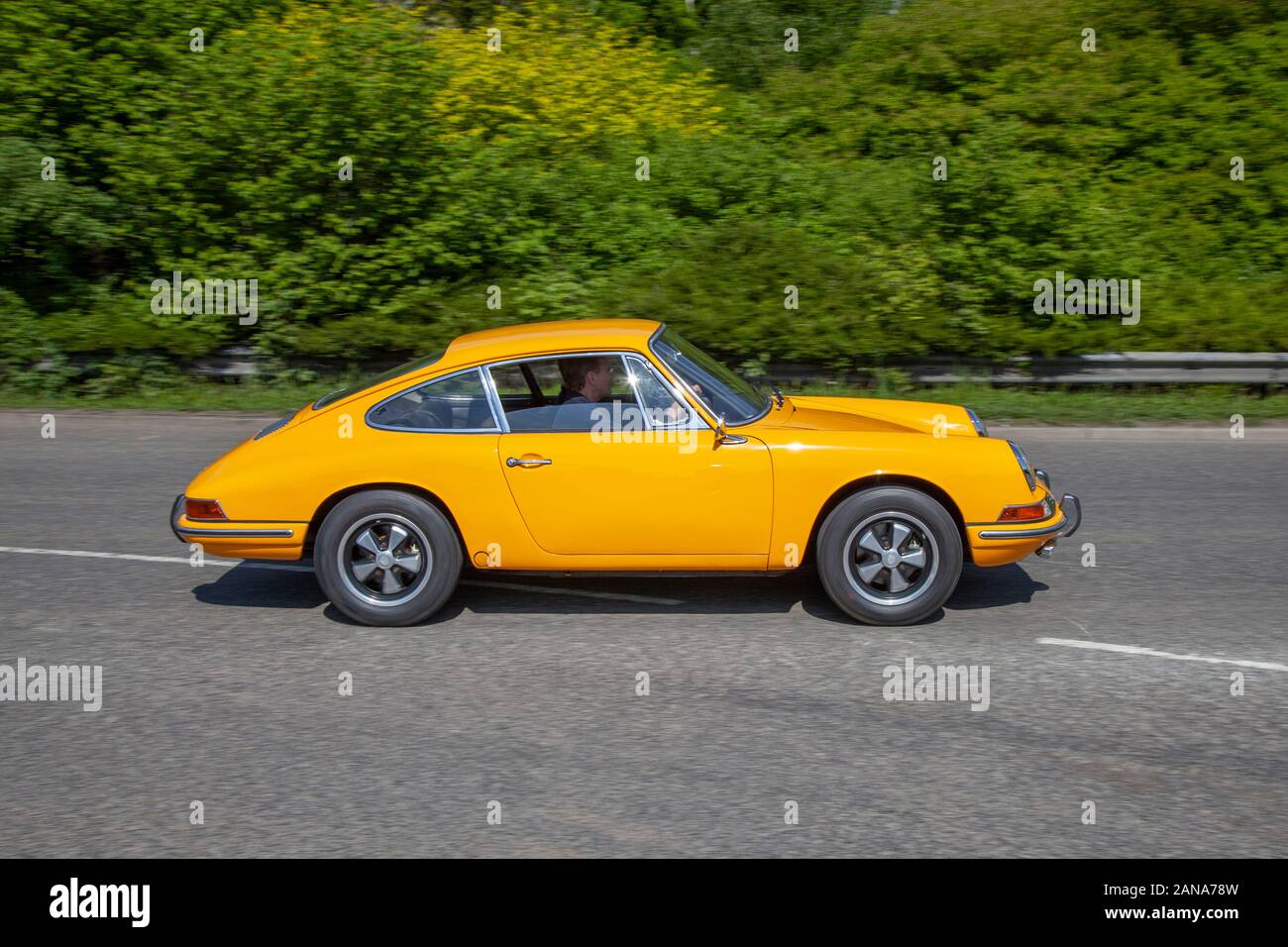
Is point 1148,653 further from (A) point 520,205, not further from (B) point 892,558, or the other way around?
(A) point 520,205

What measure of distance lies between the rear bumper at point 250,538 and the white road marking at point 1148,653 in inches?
146

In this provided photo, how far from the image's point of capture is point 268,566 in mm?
7898

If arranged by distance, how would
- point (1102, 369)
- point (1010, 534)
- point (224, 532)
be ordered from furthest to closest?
Result: 1. point (1102, 369)
2. point (224, 532)
3. point (1010, 534)

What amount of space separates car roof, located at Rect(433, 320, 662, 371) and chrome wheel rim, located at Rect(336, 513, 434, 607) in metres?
0.88

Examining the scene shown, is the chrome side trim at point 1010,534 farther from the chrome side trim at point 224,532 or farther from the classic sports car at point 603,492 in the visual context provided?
the chrome side trim at point 224,532

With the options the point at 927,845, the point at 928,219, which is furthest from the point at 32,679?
the point at 928,219

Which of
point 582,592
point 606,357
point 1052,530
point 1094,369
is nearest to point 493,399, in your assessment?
point 606,357

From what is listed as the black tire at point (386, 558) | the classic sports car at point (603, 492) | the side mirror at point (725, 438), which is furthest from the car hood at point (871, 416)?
the black tire at point (386, 558)

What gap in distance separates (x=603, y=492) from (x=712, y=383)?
907 millimetres

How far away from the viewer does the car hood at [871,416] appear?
6.74 meters

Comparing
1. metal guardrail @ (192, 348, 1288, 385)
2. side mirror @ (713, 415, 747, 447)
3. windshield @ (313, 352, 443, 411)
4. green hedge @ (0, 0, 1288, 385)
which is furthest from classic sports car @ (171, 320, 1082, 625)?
green hedge @ (0, 0, 1288, 385)

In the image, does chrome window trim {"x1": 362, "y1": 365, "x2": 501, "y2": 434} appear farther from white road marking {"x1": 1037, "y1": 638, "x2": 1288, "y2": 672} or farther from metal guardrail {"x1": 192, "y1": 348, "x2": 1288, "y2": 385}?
metal guardrail {"x1": 192, "y1": 348, "x2": 1288, "y2": 385}

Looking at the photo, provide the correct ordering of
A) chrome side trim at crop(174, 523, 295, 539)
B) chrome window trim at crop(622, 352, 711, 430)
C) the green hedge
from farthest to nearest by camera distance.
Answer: the green hedge < chrome side trim at crop(174, 523, 295, 539) < chrome window trim at crop(622, 352, 711, 430)

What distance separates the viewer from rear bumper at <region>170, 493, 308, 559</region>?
258 inches
